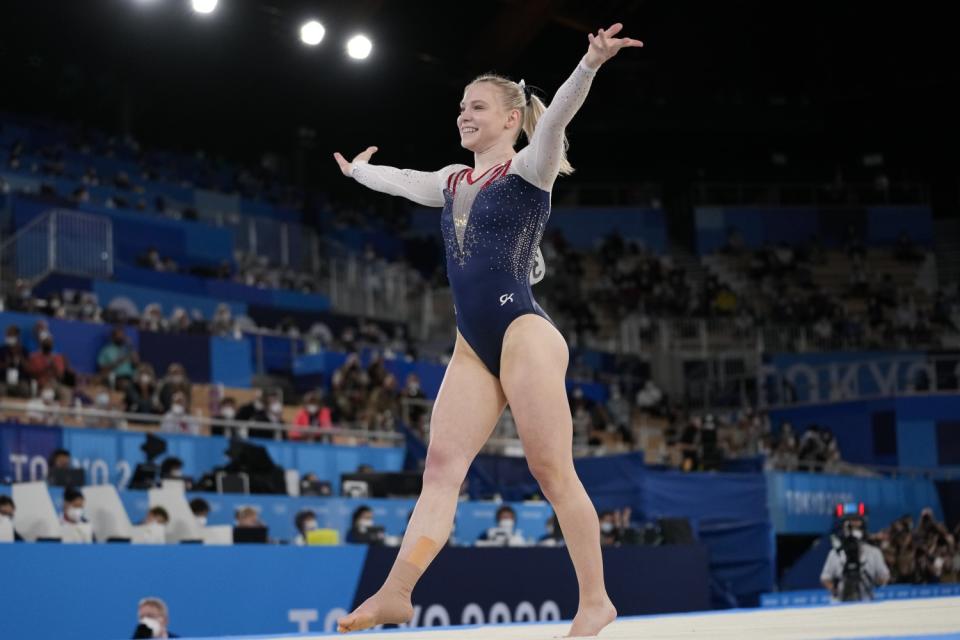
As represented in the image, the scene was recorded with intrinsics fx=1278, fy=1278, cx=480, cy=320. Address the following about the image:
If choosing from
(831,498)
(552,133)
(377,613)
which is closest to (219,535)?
(377,613)

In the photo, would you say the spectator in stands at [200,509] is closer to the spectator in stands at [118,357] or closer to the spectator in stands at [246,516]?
the spectator in stands at [246,516]

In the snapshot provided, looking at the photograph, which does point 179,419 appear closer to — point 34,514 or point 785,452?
point 34,514

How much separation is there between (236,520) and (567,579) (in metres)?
2.86

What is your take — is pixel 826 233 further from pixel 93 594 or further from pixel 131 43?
pixel 93 594

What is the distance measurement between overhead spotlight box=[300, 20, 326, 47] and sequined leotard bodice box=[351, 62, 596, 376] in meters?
13.2

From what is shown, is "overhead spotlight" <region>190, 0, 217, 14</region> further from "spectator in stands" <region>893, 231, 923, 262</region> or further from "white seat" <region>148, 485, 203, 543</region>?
"spectator in stands" <region>893, 231, 923, 262</region>

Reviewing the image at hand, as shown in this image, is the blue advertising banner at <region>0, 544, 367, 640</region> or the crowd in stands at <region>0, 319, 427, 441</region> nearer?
the blue advertising banner at <region>0, 544, 367, 640</region>

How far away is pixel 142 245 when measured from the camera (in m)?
19.6

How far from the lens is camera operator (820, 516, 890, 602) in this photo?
11.5 m

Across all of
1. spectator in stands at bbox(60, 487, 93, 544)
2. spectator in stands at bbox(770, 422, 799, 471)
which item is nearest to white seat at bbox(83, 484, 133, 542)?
spectator in stands at bbox(60, 487, 93, 544)

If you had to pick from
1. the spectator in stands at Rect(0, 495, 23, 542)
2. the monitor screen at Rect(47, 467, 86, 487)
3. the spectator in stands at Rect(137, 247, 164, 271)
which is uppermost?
the spectator in stands at Rect(137, 247, 164, 271)

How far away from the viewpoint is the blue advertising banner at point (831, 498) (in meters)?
17.8


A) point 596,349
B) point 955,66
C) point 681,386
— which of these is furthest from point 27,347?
point 955,66

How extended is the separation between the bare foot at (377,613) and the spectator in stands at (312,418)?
422 inches
